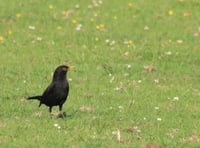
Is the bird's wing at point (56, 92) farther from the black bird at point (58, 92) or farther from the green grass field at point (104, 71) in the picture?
the green grass field at point (104, 71)

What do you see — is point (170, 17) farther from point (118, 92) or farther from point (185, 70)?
point (118, 92)

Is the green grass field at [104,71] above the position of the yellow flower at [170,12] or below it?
below

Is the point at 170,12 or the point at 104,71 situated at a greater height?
the point at 170,12

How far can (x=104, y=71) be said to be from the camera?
16500mm

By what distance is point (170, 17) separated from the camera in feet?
69.6

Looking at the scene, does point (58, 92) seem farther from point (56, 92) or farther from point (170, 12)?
point (170, 12)

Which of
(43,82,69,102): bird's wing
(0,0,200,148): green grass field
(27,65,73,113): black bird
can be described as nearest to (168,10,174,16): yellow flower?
(0,0,200,148): green grass field

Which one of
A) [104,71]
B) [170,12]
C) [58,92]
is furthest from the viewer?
[170,12]

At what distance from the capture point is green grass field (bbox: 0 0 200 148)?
11273 mm

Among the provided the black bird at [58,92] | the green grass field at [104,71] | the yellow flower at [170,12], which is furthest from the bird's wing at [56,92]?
the yellow flower at [170,12]

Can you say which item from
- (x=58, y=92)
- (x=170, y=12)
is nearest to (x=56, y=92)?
(x=58, y=92)

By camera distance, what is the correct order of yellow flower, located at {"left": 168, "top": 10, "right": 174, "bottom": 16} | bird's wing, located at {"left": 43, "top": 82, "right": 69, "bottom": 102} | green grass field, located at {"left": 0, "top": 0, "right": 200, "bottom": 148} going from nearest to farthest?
green grass field, located at {"left": 0, "top": 0, "right": 200, "bottom": 148}
bird's wing, located at {"left": 43, "top": 82, "right": 69, "bottom": 102}
yellow flower, located at {"left": 168, "top": 10, "right": 174, "bottom": 16}

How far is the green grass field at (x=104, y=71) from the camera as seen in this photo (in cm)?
1127

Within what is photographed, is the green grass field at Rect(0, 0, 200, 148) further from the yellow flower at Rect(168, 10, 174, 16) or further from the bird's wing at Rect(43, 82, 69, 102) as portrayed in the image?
the bird's wing at Rect(43, 82, 69, 102)
